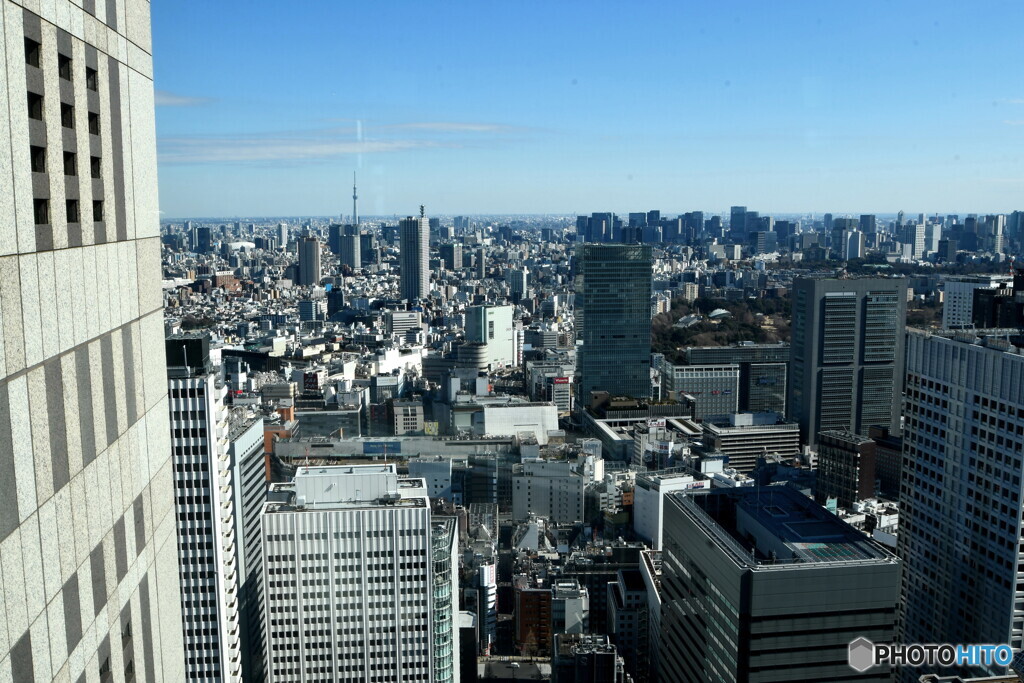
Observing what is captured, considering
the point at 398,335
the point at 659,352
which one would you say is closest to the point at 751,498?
the point at 659,352

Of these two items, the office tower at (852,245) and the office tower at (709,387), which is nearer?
the office tower at (709,387)

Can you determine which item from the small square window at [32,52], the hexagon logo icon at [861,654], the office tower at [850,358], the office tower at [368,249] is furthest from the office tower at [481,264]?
the small square window at [32,52]

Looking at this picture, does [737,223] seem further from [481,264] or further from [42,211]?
[42,211]

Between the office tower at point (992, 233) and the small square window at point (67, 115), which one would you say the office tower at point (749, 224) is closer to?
the office tower at point (992, 233)

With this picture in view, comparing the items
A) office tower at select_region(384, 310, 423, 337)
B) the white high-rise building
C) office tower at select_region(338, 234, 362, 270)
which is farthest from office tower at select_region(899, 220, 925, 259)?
the white high-rise building

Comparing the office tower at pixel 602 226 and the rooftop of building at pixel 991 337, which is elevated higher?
the office tower at pixel 602 226
